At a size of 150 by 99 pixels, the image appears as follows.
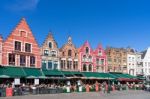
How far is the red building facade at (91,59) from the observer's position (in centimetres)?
6806

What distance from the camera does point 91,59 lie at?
231 ft

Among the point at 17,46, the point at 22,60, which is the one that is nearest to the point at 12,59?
the point at 22,60

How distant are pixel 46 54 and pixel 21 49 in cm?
656

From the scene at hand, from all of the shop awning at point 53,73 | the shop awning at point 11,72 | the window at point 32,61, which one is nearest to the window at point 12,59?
the shop awning at point 11,72

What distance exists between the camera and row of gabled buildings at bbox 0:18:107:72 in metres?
54.3

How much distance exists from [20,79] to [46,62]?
28.0 ft

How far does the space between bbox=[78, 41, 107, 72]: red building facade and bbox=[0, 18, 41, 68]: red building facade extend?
12378mm

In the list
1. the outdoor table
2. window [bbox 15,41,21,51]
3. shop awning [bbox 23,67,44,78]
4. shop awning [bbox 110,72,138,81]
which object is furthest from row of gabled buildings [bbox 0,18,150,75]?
the outdoor table

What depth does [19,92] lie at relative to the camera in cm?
4103

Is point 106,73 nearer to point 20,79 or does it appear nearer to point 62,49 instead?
point 62,49

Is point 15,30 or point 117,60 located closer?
point 15,30

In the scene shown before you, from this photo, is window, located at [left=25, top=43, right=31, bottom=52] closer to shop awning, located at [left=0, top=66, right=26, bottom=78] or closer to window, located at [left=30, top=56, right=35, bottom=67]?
window, located at [left=30, top=56, right=35, bottom=67]

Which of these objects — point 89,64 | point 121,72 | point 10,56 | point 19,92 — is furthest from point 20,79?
point 121,72

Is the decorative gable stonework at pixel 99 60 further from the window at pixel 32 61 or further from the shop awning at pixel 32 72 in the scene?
the shop awning at pixel 32 72
